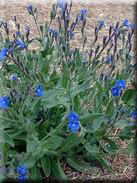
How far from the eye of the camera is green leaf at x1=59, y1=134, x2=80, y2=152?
107 inches

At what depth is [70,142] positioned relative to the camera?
2762 millimetres

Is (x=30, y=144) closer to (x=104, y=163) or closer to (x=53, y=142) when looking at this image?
(x=53, y=142)

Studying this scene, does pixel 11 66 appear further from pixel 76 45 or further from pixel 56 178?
pixel 76 45

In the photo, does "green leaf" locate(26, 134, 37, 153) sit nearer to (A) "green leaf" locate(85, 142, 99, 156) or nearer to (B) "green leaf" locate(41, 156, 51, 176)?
(B) "green leaf" locate(41, 156, 51, 176)

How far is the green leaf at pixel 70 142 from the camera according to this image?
107 inches

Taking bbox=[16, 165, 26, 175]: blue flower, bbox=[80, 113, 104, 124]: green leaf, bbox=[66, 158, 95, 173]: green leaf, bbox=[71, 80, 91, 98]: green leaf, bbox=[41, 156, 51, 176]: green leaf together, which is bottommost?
bbox=[66, 158, 95, 173]: green leaf

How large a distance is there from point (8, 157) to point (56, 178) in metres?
0.42

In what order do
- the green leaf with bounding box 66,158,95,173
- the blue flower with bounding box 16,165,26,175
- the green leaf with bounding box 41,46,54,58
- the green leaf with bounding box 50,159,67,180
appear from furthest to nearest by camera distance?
the green leaf with bounding box 41,46,54,58 → the green leaf with bounding box 66,158,95,173 → the green leaf with bounding box 50,159,67,180 → the blue flower with bounding box 16,165,26,175

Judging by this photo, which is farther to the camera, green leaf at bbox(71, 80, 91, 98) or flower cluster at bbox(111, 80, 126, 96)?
green leaf at bbox(71, 80, 91, 98)

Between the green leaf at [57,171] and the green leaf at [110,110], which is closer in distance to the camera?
the green leaf at [110,110]

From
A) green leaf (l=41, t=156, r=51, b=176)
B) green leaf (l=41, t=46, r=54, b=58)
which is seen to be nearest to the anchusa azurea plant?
green leaf (l=41, t=156, r=51, b=176)

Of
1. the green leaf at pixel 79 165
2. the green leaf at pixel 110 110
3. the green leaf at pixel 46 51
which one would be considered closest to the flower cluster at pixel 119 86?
the green leaf at pixel 110 110

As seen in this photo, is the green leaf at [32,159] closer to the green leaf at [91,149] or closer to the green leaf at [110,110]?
Answer: the green leaf at [91,149]

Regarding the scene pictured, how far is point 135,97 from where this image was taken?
2881mm
